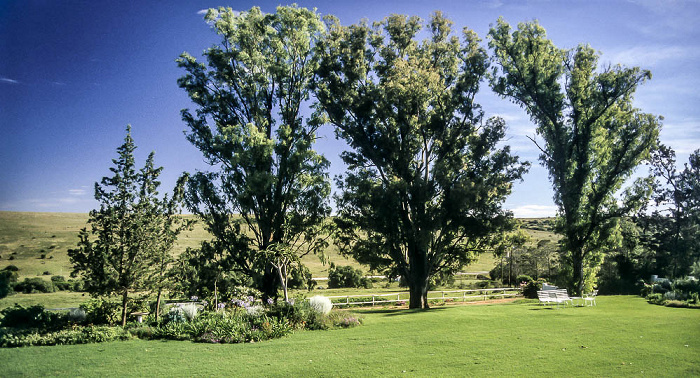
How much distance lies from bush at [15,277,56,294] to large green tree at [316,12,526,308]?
23938 millimetres

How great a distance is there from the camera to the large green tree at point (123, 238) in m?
13.0

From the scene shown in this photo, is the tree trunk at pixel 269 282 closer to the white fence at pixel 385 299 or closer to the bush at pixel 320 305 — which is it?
the white fence at pixel 385 299

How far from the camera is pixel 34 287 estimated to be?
29.8 meters

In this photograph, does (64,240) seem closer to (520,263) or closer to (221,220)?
(221,220)

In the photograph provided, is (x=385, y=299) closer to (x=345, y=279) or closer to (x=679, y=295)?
(x=345, y=279)

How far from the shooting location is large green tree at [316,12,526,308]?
22250 millimetres

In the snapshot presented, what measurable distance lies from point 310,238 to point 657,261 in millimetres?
32395

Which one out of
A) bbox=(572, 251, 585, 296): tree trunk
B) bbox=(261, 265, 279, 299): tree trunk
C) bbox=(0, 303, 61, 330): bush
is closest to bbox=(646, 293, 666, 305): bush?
bbox=(572, 251, 585, 296): tree trunk

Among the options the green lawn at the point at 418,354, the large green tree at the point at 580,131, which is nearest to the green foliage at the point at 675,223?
the large green tree at the point at 580,131

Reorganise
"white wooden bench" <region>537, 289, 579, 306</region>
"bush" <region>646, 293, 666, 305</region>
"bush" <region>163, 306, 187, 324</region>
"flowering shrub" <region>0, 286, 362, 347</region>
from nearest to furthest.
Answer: "flowering shrub" <region>0, 286, 362, 347</region> → "bush" <region>163, 306, 187, 324</region> → "white wooden bench" <region>537, 289, 579, 306</region> → "bush" <region>646, 293, 666, 305</region>

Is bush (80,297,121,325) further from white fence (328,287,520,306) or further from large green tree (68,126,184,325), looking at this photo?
white fence (328,287,520,306)

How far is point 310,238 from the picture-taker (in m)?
22.4

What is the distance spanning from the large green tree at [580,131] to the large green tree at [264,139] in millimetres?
13874

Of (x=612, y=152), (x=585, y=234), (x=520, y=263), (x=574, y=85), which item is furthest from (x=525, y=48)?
(x=520, y=263)
